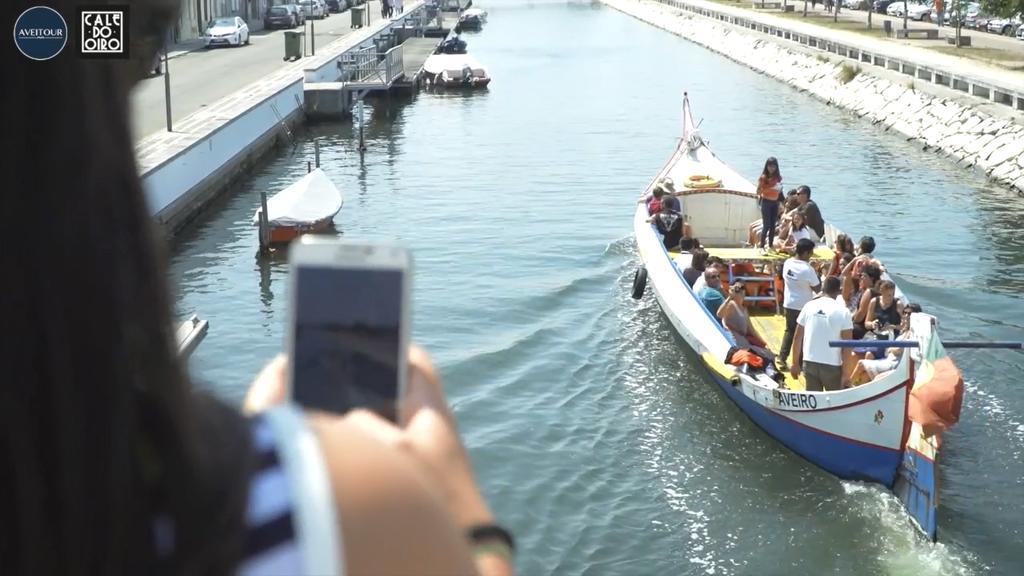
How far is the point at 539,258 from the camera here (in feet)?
73.7

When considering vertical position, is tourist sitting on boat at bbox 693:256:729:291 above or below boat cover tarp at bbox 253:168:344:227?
above

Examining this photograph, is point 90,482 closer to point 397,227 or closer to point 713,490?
point 713,490

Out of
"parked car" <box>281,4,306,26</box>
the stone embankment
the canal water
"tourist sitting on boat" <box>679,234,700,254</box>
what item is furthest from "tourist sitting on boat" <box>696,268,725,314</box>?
"parked car" <box>281,4,306,26</box>

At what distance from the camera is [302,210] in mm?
22953

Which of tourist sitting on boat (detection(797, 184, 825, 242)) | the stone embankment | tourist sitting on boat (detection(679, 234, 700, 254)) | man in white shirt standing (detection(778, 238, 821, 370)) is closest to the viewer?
man in white shirt standing (detection(778, 238, 821, 370))

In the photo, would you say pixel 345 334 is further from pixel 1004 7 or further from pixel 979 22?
pixel 979 22

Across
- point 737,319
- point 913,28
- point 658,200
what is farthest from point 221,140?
point 913,28

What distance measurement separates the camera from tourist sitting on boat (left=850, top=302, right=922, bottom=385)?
1271 centimetres

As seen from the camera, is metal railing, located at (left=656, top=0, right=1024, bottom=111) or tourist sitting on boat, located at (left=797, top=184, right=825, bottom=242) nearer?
tourist sitting on boat, located at (left=797, top=184, right=825, bottom=242)

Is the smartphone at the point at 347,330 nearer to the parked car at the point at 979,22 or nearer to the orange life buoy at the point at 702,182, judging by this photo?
the orange life buoy at the point at 702,182

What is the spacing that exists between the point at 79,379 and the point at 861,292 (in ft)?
45.6

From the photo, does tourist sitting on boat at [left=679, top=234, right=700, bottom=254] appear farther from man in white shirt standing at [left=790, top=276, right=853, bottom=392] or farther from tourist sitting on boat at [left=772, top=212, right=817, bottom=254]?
man in white shirt standing at [left=790, top=276, right=853, bottom=392]

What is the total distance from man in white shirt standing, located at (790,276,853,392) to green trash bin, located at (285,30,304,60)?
32.8m

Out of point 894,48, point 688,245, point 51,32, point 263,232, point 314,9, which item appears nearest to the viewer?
point 51,32
